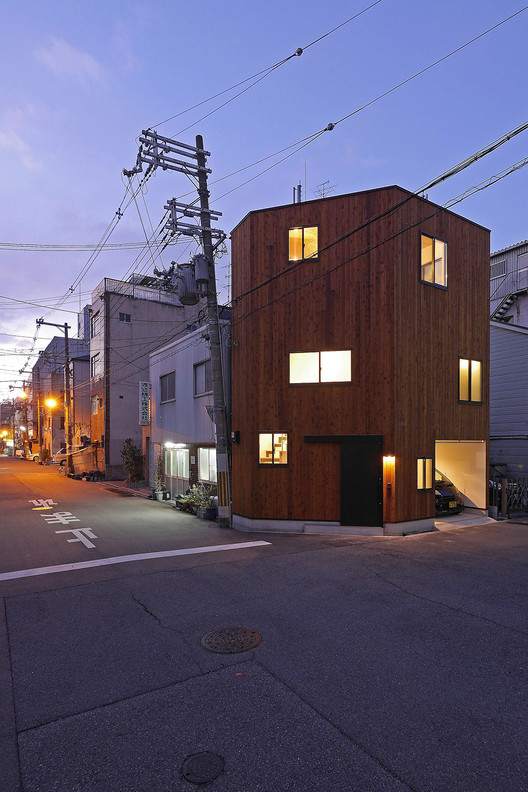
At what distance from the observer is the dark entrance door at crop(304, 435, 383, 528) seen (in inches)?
515

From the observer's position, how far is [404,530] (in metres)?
13.2

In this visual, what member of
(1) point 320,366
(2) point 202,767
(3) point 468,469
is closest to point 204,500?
(1) point 320,366

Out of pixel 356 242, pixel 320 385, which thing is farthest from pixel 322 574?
pixel 356 242

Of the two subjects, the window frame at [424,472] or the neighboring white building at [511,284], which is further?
the neighboring white building at [511,284]

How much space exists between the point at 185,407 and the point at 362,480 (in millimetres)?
Result: 10310

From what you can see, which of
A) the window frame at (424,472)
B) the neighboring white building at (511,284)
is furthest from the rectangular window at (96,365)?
the window frame at (424,472)

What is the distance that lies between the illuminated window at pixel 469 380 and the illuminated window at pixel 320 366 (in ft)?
15.4

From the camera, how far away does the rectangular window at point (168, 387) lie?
74.5 ft

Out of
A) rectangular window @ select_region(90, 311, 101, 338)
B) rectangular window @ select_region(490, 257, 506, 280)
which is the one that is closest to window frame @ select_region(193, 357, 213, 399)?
rectangular window @ select_region(90, 311, 101, 338)

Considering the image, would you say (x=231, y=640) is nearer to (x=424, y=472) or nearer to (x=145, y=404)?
(x=424, y=472)

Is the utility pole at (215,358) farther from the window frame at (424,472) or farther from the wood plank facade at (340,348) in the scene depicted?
the window frame at (424,472)

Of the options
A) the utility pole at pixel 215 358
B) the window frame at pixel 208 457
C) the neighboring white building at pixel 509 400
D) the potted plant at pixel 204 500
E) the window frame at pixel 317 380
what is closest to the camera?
the window frame at pixel 317 380

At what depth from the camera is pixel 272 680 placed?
5.04 metres

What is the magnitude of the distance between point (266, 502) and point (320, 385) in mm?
4062
